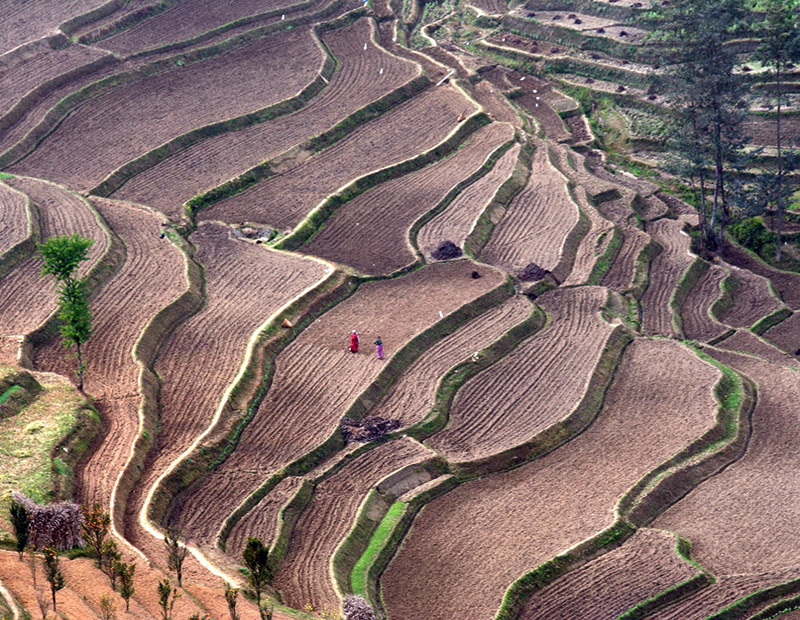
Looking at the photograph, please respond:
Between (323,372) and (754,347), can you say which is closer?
(323,372)

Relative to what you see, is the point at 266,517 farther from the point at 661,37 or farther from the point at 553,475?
the point at 661,37

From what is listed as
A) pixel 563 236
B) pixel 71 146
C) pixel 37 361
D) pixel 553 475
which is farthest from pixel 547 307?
pixel 71 146

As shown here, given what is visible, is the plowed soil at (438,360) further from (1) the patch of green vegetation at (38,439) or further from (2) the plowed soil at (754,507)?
(1) the patch of green vegetation at (38,439)

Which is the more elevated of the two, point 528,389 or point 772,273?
point 528,389

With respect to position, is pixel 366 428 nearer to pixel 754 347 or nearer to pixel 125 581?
pixel 125 581

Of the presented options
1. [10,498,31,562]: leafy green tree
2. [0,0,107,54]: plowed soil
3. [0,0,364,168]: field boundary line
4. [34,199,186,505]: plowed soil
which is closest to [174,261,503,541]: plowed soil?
[34,199,186,505]: plowed soil

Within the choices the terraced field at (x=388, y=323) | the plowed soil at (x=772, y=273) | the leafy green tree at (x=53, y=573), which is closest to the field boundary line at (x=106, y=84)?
the terraced field at (x=388, y=323)

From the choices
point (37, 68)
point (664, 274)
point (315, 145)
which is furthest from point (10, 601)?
point (37, 68)
